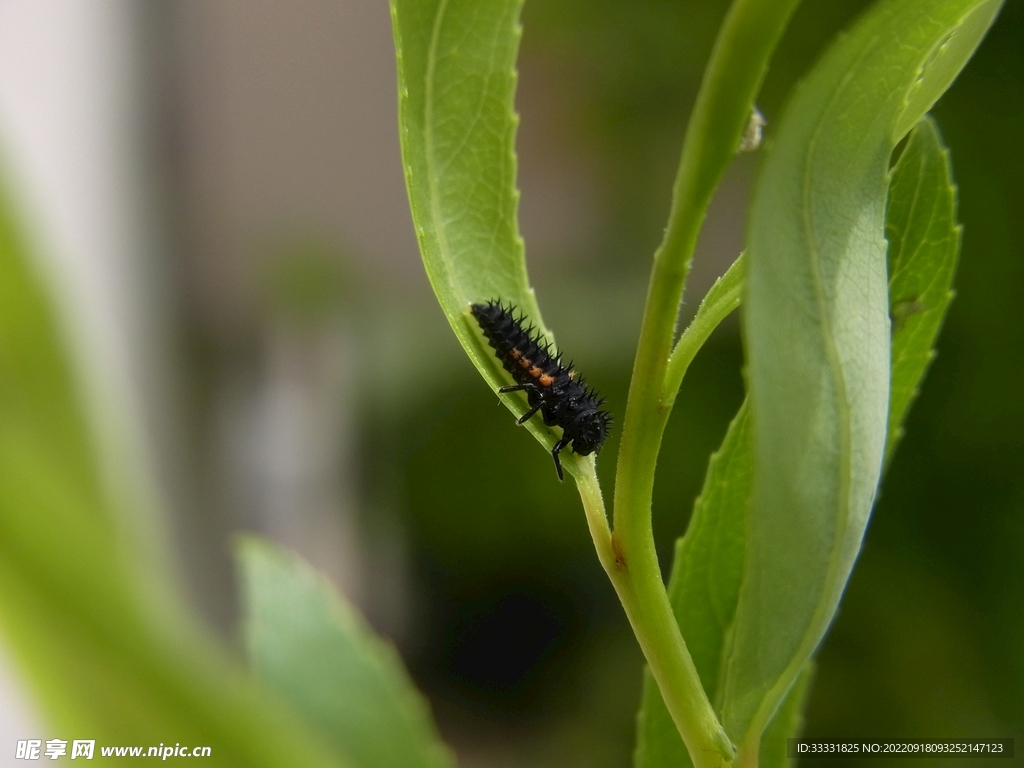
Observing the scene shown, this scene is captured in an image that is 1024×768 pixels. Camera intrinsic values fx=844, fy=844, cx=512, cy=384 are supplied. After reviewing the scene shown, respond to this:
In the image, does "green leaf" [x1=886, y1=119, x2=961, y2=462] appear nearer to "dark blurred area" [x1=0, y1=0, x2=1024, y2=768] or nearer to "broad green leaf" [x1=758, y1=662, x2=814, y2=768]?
"broad green leaf" [x1=758, y1=662, x2=814, y2=768]

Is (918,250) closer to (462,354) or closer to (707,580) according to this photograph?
(707,580)

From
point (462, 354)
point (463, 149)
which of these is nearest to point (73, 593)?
Result: point (463, 149)

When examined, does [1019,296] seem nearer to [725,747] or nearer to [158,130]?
[725,747]

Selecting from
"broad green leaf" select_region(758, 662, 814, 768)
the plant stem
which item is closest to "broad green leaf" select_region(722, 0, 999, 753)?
the plant stem

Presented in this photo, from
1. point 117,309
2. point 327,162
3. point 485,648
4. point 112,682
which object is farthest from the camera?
point 327,162

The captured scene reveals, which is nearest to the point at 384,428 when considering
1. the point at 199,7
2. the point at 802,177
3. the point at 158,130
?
the point at 158,130
